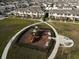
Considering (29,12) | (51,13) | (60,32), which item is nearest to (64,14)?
(51,13)

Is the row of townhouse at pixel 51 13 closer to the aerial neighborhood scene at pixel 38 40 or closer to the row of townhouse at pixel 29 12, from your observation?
the row of townhouse at pixel 29 12

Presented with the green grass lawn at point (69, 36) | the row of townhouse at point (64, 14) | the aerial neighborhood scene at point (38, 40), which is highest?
the aerial neighborhood scene at point (38, 40)

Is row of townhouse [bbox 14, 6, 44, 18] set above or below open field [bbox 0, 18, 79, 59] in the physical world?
below

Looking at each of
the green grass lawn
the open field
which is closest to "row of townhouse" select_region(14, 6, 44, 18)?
the open field

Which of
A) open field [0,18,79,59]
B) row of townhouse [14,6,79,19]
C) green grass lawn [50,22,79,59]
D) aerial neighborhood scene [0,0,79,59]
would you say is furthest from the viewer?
row of townhouse [14,6,79,19]

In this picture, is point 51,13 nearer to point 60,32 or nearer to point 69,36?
point 60,32

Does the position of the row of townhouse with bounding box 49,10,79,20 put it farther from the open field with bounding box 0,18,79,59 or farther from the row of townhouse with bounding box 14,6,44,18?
the open field with bounding box 0,18,79,59

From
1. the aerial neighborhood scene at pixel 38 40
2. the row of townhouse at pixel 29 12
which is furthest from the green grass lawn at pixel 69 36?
the row of townhouse at pixel 29 12

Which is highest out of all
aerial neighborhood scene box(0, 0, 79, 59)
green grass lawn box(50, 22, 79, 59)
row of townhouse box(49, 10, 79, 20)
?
aerial neighborhood scene box(0, 0, 79, 59)

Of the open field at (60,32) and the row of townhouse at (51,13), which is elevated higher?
the open field at (60,32)

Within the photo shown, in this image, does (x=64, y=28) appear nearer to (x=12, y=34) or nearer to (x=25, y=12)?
(x=12, y=34)

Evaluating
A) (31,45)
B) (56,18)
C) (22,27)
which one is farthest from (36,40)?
(56,18)

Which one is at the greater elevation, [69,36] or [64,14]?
[69,36]
